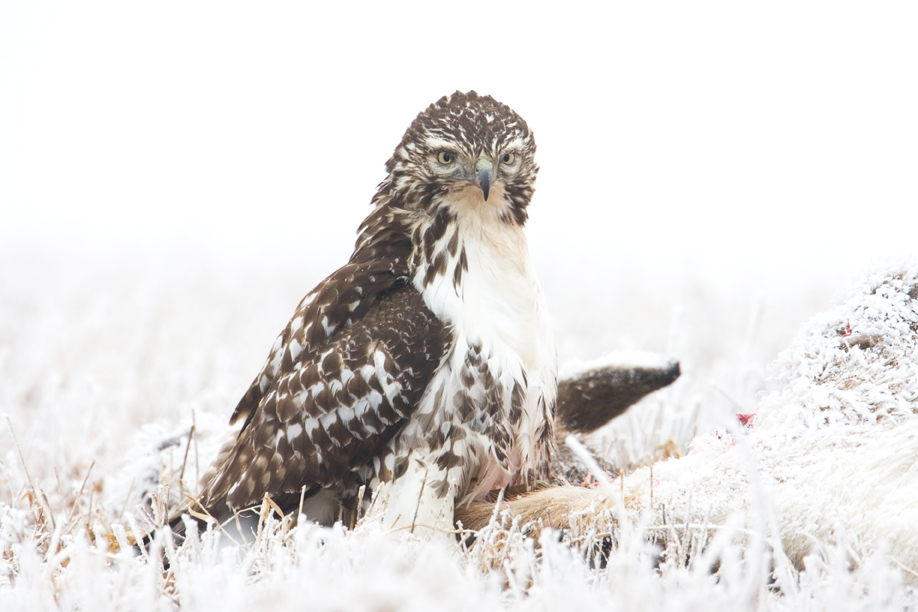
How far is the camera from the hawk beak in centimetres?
299

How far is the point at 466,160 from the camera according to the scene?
122 inches

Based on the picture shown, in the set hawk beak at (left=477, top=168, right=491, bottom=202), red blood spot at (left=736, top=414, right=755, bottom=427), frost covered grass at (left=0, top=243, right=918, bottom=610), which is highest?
hawk beak at (left=477, top=168, right=491, bottom=202)

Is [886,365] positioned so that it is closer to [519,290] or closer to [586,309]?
[519,290]

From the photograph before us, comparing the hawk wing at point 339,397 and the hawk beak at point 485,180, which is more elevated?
the hawk beak at point 485,180

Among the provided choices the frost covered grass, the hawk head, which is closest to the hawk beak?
the hawk head

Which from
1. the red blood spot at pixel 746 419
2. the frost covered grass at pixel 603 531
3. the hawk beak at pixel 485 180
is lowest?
the frost covered grass at pixel 603 531

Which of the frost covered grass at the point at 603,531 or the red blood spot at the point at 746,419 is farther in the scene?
the red blood spot at the point at 746,419

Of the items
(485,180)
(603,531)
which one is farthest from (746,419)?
(485,180)

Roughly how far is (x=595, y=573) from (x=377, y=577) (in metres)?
0.89

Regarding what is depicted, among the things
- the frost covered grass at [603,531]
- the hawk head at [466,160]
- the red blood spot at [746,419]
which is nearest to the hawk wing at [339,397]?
the frost covered grass at [603,531]

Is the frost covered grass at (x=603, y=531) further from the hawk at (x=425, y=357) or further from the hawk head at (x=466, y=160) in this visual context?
the hawk head at (x=466, y=160)

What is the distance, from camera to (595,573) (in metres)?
2.20

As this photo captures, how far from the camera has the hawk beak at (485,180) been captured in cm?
299

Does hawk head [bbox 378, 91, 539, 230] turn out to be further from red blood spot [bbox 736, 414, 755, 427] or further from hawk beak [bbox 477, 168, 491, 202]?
red blood spot [bbox 736, 414, 755, 427]
